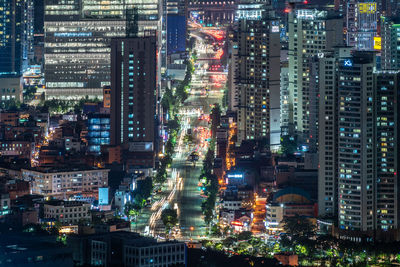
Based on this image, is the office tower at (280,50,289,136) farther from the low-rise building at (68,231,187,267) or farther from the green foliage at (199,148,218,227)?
the low-rise building at (68,231,187,267)

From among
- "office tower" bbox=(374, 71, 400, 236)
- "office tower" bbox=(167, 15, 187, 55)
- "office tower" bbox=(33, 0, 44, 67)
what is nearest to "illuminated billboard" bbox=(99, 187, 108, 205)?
"office tower" bbox=(374, 71, 400, 236)

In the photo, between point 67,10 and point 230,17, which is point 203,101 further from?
point 230,17

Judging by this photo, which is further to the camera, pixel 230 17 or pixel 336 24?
pixel 230 17

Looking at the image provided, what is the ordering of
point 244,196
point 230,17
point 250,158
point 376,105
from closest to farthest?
1. point 376,105
2. point 244,196
3. point 250,158
4. point 230,17

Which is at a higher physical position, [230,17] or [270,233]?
[230,17]

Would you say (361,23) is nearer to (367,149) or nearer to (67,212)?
(67,212)

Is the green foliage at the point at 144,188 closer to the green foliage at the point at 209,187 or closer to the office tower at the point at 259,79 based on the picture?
the green foliage at the point at 209,187

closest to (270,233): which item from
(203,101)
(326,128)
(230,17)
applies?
(326,128)

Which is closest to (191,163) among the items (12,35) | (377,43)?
(377,43)
